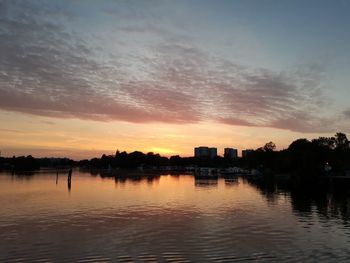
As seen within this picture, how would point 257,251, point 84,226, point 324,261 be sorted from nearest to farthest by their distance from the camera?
point 324,261 → point 257,251 → point 84,226

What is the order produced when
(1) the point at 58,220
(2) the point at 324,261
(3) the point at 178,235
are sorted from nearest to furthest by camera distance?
(2) the point at 324,261 → (3) the point at 178,235 → (1) the point at 58,220

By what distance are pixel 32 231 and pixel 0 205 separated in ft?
64.6

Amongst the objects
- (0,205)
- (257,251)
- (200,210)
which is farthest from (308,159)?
(257,251)

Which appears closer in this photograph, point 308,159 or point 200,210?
point 200,210

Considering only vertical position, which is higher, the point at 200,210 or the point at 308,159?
the point at 308,159

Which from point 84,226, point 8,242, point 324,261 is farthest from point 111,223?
point 324,261

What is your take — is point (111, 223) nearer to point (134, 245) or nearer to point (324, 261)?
point (134, 245)

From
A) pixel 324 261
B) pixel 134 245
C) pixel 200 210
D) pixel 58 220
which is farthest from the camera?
pixel 200 210

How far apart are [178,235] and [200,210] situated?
1563cm

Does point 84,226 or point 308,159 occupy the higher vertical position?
point 308,159

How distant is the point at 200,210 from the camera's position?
4559cm

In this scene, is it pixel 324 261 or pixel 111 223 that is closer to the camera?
pixel 324 261

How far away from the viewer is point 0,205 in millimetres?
47969

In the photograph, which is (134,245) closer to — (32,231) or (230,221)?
(32,231)
